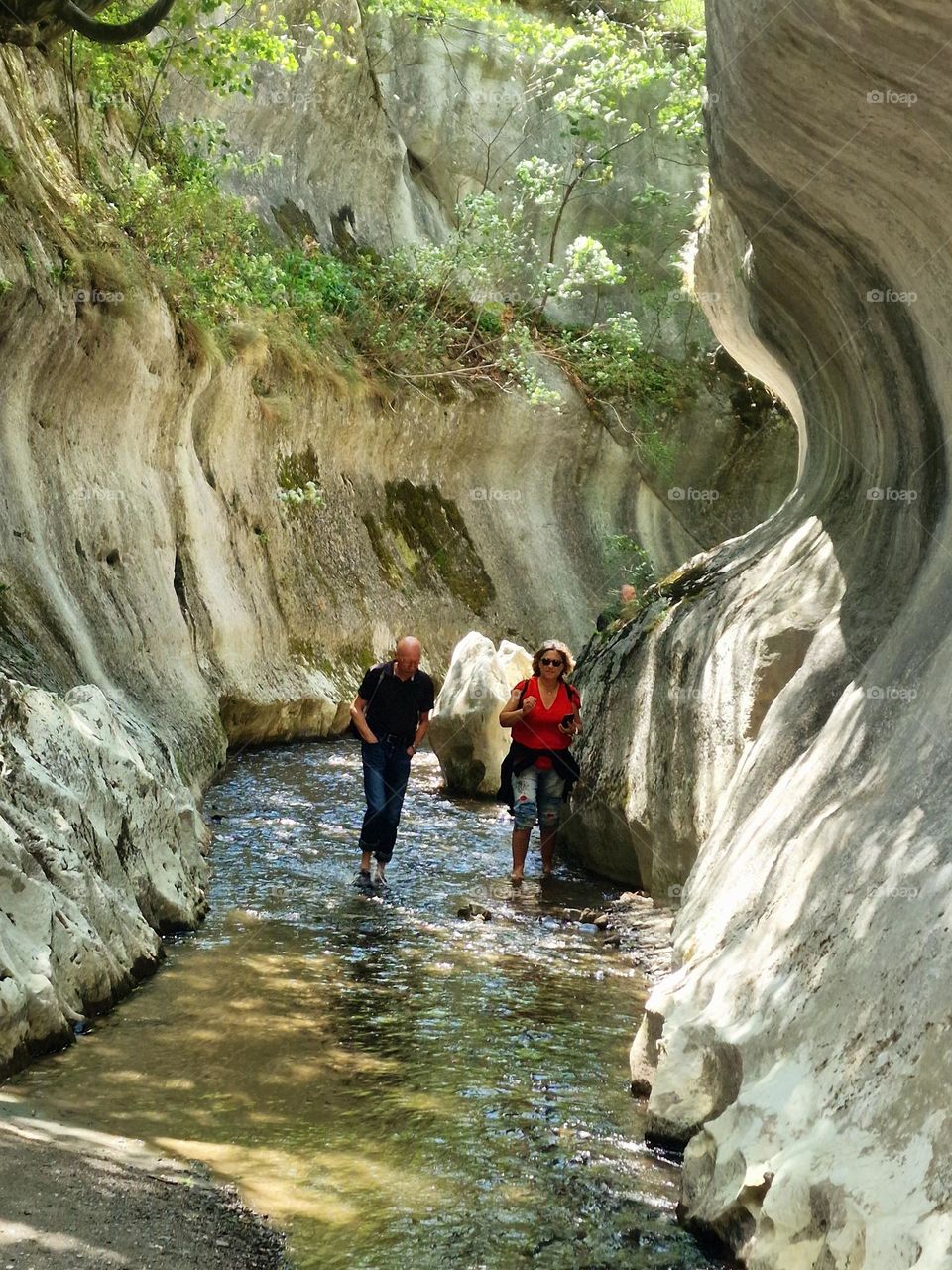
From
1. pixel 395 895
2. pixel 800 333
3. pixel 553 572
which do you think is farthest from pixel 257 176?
pixel 395 895

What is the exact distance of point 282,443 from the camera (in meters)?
20.3

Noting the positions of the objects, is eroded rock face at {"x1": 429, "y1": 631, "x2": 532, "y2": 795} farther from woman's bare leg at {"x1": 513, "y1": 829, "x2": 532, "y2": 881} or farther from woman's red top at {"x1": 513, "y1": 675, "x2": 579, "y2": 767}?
woman's bare leg at {"x1": 513, "y1": 829, "x2": 532, "y2": 881}

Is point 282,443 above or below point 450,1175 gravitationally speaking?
above

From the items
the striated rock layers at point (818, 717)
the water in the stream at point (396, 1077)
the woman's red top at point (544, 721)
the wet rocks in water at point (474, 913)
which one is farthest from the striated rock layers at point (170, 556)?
the striated rock layers at point (818, 717)

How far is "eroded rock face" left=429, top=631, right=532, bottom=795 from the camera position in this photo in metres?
14.2

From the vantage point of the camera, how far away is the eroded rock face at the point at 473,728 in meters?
14.2

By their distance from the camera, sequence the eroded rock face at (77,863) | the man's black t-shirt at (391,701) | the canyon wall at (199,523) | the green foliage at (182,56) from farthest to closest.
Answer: the green foliage at (182,56) < the man's black t-shirt at (391,701) < the canyon wall at (199,523) < the eroded rock face at (77,863)

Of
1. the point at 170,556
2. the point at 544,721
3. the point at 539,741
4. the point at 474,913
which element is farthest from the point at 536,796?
the point at 170,556

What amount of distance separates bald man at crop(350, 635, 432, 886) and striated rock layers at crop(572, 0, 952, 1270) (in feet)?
6.06

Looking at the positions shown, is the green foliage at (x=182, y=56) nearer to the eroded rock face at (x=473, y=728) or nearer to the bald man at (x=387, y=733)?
the bald man at (x=387, y=733)

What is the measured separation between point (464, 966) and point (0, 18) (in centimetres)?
772

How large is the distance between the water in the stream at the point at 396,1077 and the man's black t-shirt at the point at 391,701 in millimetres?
1187

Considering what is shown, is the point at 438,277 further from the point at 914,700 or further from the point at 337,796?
the point at 914,700

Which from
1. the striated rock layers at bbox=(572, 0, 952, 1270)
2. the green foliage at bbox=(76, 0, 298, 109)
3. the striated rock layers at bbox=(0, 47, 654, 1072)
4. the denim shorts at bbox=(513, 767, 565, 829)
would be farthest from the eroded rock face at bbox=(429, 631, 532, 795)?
the green foliage at bbox=(76, 0, 298, 109)
